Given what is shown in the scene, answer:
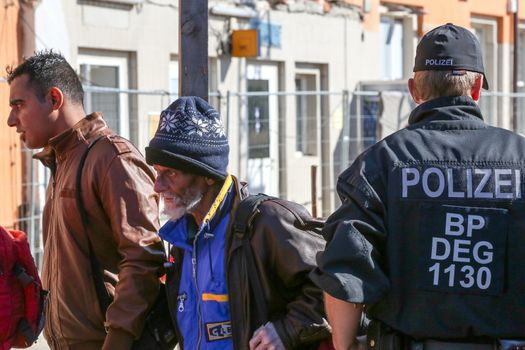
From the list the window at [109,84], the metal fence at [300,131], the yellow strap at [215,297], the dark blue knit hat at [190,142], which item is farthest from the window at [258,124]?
the yellow strap at [215,297]

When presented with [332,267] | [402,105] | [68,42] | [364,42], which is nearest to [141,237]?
[332,267]

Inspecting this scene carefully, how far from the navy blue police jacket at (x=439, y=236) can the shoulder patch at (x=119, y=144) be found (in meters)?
1.10

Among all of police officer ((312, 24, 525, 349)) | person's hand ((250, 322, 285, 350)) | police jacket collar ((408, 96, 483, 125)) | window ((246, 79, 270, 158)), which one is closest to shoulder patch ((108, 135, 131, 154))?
person's hand ((250, 322, 285, 350))

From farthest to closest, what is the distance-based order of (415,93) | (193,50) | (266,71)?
1. (266,71)
2. (193,50)
3. (415,93)

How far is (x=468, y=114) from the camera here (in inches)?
113

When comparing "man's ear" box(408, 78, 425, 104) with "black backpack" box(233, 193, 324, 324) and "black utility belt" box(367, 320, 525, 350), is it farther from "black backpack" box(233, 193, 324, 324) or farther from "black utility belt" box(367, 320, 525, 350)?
"black utility belt" box(367, 320, 525, 350)

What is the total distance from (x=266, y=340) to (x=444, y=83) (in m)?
0.95

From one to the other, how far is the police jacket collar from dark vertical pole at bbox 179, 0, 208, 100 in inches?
63.0

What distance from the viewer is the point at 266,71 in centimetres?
1310

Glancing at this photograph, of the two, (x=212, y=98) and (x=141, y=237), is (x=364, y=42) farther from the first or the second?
(x=141, y=237)

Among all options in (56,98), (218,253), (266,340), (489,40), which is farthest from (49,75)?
(489,40)

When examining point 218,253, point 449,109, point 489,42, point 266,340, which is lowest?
point 266,340

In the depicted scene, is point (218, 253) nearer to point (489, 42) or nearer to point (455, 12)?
point (455, 12)

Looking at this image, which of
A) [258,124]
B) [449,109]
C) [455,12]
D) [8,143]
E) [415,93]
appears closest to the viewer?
[449,109]
